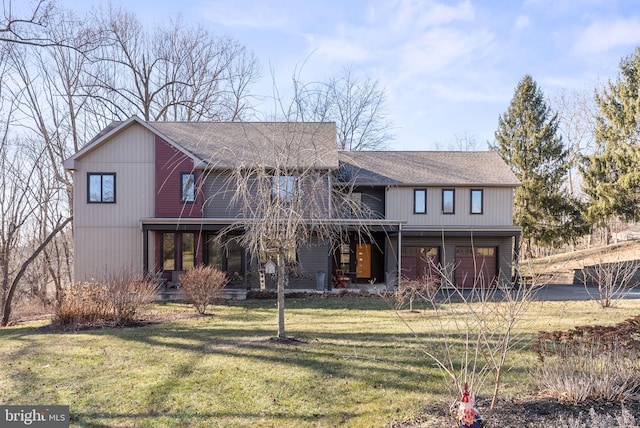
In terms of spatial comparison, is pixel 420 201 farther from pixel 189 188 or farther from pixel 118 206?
pixel 118 206

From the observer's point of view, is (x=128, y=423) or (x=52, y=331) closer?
(x=128, y=423)

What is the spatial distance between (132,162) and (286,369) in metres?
14.3

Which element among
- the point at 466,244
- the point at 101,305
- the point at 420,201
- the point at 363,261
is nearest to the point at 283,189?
the point at 101,305

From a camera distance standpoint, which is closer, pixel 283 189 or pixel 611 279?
pixel 283 189

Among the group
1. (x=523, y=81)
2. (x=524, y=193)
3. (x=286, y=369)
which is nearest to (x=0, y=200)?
(x=286, y=369)

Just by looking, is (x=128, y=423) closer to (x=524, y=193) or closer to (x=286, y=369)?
(x=286, y=369)

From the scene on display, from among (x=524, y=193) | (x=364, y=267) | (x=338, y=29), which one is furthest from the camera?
(x=524, y=193)

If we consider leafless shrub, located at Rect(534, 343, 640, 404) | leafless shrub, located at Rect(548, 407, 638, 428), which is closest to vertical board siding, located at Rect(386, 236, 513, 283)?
leafless shrub, located at Rect(534, 343, 640, 404)

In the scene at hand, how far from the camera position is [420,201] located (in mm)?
20406

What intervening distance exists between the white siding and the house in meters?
0.04

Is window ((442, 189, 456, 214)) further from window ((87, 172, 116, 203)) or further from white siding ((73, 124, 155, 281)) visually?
window ((87, 172, 116, 203))

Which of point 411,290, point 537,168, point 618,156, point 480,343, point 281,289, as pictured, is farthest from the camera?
point 537,168

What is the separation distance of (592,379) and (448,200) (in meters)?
15.9

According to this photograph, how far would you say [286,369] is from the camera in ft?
21.2
